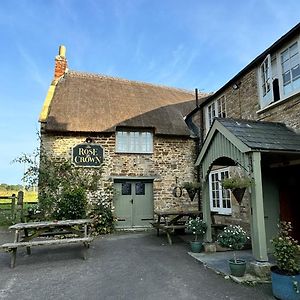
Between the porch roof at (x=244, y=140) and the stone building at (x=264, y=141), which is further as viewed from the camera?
the porch roof at (x=244, y=140)

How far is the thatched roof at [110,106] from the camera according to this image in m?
12.1

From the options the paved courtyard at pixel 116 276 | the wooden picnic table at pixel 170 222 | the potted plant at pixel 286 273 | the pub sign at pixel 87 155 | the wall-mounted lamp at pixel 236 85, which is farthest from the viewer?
the pub sign at pixel 87 155

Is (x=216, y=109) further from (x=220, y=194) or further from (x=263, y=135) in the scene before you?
(x=263, y=135)

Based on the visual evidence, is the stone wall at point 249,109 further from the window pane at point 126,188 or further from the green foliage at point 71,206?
the green foliage at point 71,206

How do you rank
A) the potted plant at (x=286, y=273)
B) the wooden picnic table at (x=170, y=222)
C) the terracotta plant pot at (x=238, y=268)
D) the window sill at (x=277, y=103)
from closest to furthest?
the potted plant at (x=286, y=273), the terracotta plant pot at (x=238, y=268), the window sill at (x=277, y=103), the wooden picnic table at (x=170, y=222)

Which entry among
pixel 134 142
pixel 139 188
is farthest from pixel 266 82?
pixel 139 188

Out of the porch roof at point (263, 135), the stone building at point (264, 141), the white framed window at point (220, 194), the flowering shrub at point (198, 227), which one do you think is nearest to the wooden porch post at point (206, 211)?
the stone building at point (264, 141)

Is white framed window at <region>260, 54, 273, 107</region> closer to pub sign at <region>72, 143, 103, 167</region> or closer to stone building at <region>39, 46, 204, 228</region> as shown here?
stone building at <region>39, 46, 204, 228</region>

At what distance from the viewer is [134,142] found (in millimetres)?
12508

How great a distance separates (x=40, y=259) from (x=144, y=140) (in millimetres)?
6886

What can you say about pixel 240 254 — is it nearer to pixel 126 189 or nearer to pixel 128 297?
pixel 128 297

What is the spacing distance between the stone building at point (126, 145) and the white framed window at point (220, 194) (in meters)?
1.51

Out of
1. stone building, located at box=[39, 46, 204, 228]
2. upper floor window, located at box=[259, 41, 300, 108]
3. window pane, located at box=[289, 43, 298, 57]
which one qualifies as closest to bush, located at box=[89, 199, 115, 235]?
stone building, located at box=[39, 46, 204, 228]

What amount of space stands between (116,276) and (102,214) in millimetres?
5648
